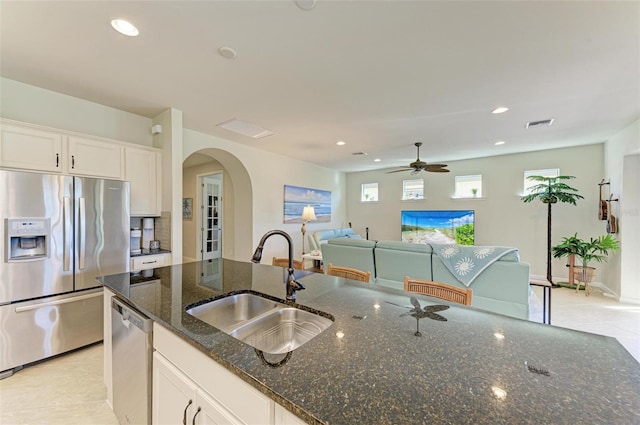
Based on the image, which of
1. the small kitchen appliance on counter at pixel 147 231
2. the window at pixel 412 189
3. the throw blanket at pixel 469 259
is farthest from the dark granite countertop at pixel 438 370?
the window at pixel 412 189

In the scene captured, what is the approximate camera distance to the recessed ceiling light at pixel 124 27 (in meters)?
1.73

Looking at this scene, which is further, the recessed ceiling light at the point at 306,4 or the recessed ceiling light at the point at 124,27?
the recessed ceiling light at the point at 124,27

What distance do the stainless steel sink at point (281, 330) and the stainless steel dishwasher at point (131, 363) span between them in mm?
480

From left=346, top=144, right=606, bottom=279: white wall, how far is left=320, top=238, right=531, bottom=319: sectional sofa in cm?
346

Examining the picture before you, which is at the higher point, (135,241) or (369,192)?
(369,192)

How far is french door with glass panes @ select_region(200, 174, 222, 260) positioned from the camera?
6168 mm

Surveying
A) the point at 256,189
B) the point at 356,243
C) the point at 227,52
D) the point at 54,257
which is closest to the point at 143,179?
the point at 54,257

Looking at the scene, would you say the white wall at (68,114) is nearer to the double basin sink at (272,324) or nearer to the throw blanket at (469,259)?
the double basin sink at (272,324)

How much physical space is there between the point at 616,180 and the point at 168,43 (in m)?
6.15

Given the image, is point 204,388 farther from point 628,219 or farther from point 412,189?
point 412,189

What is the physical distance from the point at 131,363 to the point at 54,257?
5.49ft

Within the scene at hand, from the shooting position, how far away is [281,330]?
1.35 m

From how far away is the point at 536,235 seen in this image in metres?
5.19

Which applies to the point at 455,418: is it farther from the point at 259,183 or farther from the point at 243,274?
Answer: the point at 259,183
